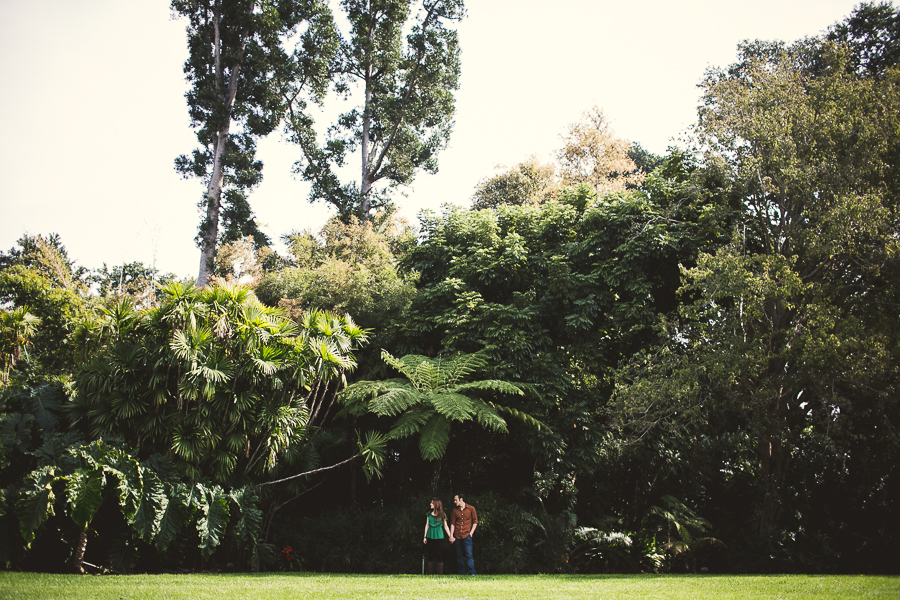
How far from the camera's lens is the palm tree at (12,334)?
12078 mm

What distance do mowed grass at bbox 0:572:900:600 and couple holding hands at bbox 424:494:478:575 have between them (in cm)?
93

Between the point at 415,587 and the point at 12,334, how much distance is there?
9957 millimetres

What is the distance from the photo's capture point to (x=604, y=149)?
27.5 metres

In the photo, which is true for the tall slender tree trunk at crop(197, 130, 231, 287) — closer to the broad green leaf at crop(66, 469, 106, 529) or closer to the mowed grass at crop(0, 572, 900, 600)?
the broad green leaf at crop(66, 469, 106, 529)

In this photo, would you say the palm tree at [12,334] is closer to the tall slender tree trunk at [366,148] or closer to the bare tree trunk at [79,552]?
the bare tree trunk at [79,552]

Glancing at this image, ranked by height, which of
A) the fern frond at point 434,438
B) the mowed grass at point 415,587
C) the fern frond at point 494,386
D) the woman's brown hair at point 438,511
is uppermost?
the fern frond at point 494,386

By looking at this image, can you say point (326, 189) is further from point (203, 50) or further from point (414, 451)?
point (414, 451)

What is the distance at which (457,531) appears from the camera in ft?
33.8

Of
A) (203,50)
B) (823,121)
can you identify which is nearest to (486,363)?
(823,121)

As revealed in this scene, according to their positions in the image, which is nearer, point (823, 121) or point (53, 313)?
point (823, 121)

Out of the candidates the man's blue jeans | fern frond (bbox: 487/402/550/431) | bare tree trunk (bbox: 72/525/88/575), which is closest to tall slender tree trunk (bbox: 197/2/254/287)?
bare tree trunk (bbox: 72/525/88/575)

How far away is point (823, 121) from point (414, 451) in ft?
33.2

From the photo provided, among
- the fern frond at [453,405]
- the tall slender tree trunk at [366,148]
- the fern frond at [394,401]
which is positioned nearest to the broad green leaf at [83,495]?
the fern frond at [394,401]

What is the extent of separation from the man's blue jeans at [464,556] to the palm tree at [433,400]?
1.48 metres
